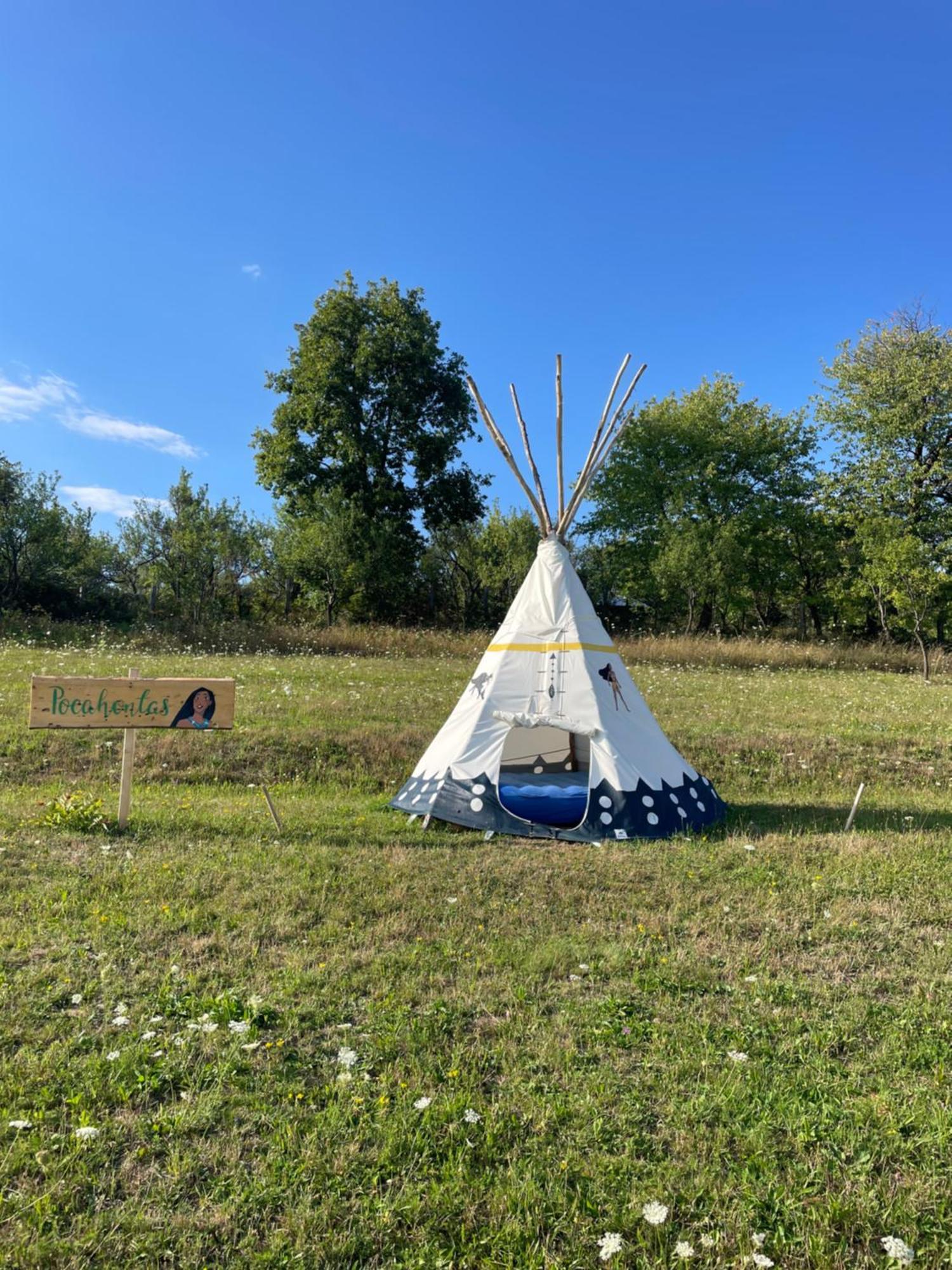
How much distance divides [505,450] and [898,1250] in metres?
7.24

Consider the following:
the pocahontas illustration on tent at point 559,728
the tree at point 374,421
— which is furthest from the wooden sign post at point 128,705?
the tree at point 374,421

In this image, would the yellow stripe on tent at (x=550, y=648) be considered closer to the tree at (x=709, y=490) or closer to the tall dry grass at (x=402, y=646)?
the tall dry grass at (x=402, y=646)

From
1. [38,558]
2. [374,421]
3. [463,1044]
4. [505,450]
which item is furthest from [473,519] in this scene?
[463,1044]

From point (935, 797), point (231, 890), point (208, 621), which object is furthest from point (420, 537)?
point (231, 890)

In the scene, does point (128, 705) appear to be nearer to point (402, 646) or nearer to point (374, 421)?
point (402, 646)

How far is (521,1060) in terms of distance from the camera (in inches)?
121

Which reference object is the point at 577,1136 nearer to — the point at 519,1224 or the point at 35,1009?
the point at 519,1224

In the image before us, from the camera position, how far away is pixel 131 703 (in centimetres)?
625

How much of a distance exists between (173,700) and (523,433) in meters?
4.80

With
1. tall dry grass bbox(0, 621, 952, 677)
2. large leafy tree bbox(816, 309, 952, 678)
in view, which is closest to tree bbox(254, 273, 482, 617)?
tall dry grass bbox(0, 621, 952, 677)

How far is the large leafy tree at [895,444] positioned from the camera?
28.3 meters

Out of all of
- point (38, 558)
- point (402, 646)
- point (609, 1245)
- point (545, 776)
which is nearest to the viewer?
point (609, 1245)

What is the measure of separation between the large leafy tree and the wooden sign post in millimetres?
25483

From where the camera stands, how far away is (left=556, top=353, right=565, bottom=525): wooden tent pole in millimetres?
7829
